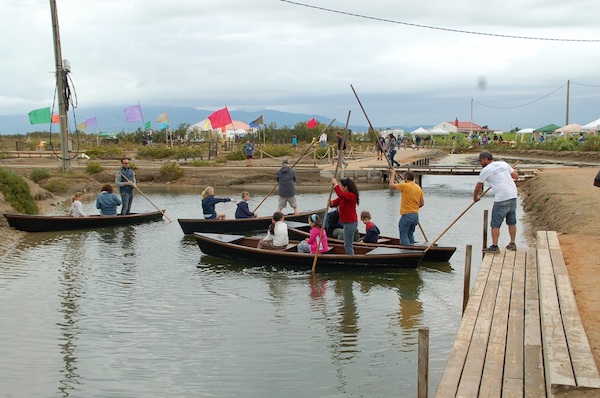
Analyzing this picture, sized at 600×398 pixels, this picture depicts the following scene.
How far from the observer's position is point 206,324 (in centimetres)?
1044

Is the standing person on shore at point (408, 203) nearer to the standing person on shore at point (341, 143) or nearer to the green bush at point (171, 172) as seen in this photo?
the standing person on shore at point (341, 143)

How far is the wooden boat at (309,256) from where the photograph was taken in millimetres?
13430

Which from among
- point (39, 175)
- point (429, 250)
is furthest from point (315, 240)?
point (39, 175)

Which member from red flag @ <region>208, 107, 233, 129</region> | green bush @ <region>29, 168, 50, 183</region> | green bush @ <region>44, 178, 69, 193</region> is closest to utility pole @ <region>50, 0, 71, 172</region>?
green bush @ <region>29, 168, 50, 183</region>

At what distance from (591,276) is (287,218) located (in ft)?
34.1

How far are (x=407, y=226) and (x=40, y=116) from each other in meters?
26.3

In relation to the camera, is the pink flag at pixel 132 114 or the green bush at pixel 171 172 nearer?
the green bush at pixel 171 172

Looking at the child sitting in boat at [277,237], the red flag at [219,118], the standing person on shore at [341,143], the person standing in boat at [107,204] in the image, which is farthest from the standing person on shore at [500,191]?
the red flag at [219,118]

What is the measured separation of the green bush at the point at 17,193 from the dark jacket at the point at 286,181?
848 centimetres

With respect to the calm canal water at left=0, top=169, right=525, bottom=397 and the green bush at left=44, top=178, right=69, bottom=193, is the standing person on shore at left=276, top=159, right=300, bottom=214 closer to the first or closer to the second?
the calm canal water at left=0, top=169, right=525, bottom=397

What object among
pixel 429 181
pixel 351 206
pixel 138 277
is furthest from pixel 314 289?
pixel 429 181

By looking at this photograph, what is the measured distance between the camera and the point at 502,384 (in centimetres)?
600

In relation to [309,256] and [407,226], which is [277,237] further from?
[407,226]

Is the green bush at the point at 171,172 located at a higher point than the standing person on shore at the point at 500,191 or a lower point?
lower
